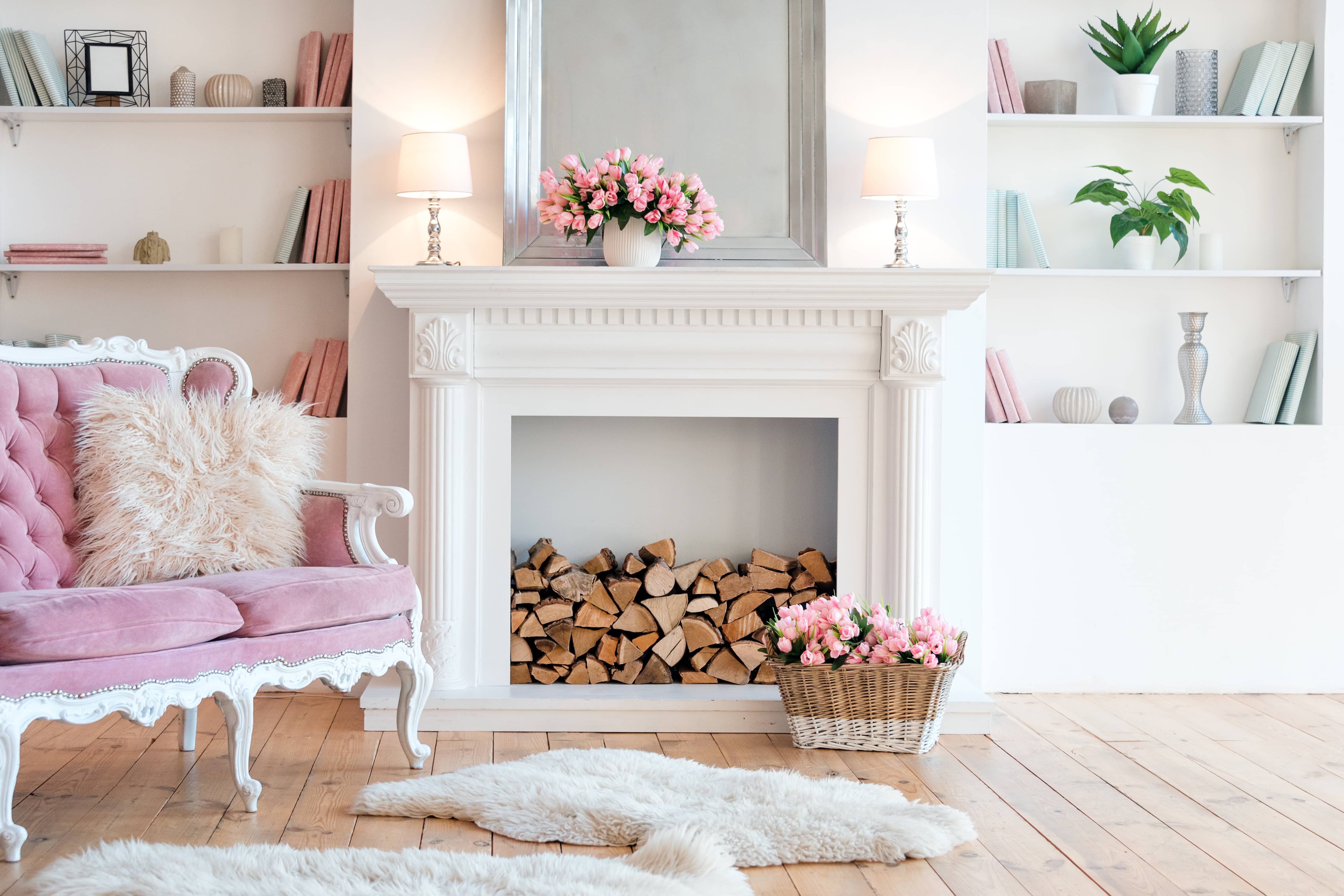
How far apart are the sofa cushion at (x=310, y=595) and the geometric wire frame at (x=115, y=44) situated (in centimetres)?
184

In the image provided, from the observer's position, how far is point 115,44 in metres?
3.58

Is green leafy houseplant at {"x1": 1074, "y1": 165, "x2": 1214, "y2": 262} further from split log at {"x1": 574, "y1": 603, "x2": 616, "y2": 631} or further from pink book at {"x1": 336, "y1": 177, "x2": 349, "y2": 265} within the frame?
pink book at {"x1": 336, "y1": 177, "x2": 349, "y2": 265}

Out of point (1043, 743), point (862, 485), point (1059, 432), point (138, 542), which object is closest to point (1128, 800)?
point (1043, 743)

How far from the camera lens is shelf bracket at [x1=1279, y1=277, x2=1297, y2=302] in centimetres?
379

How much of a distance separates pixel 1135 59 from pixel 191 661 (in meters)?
3.24

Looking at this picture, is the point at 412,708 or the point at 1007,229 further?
the point at 1007,229

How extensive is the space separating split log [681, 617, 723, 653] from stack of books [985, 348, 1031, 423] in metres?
1.10

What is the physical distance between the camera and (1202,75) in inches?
145

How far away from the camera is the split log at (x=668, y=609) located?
339cm

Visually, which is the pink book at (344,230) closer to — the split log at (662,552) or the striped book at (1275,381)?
the split log at (662,552)

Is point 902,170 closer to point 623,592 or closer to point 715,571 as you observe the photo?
point 715,571

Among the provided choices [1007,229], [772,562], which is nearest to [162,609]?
[772,562]

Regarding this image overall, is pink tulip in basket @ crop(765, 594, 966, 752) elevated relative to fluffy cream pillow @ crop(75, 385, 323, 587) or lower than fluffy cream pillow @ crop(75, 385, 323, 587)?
lower

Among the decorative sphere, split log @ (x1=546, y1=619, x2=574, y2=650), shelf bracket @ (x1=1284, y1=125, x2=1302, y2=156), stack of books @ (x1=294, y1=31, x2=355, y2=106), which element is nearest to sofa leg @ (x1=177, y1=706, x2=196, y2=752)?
split log @ (x1=546, y1=619, x2=574, y2=650)
